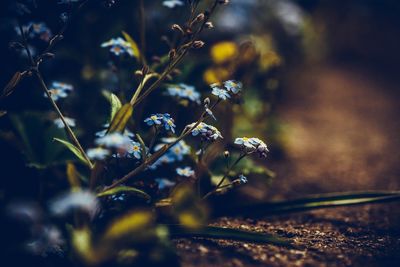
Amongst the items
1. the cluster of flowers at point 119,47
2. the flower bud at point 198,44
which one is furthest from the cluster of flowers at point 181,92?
the flower bud at point 198,44

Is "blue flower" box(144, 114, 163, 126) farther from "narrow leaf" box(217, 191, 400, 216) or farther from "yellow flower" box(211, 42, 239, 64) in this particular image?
"yellow flower" box(211, 42, 239, 64)

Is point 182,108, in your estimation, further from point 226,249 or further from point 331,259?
point 331,259

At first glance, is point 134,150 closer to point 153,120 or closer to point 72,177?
point 153,120

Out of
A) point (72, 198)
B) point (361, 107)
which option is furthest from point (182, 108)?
point (361, 107)

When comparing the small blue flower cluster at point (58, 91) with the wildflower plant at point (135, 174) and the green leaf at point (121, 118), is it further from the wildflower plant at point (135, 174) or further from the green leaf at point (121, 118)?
the green leaf at point (121, 118)

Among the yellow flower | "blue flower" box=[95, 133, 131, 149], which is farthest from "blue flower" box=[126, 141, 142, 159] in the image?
the yellow flower
